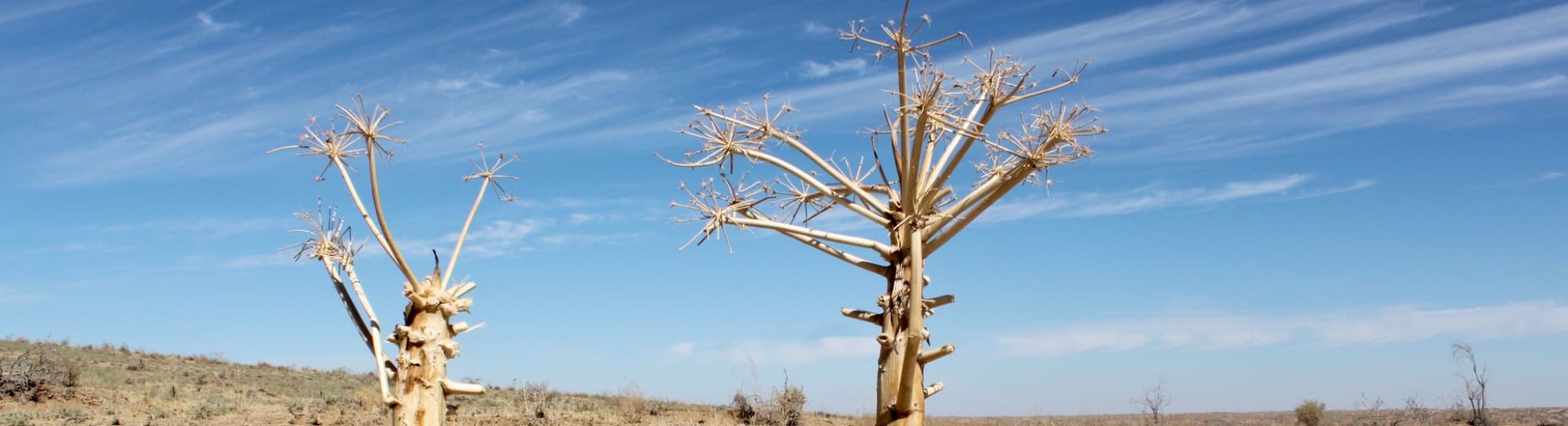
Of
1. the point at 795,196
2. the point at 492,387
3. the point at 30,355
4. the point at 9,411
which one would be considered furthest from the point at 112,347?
the point at 795,196

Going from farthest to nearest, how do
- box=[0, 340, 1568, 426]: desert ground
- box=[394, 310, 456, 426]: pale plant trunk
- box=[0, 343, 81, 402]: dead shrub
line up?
box=[0, 343, 81, 402]: dead shrub → box=[0, 340, 1568, 426]: desert ground → box=[394, 310, 456, 426]: pale plant trunk

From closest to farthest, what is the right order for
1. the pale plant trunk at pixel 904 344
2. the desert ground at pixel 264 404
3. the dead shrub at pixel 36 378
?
the pale plant trunk at pixel 904 344, the desert ground at pixel 264 404, the dead shrub at pixel 36 378

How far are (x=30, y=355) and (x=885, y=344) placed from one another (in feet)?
75.0

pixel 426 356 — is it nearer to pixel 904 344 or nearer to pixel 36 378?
pixel 904 344

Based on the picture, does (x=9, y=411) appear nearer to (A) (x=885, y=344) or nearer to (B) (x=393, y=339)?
(B) (x=393, y=339)

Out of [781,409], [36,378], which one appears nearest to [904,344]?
[781,409]

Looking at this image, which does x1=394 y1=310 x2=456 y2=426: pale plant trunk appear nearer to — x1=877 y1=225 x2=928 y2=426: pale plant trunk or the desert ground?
x1=877 y1=225 x2=928 y2=426: pale plant trunk

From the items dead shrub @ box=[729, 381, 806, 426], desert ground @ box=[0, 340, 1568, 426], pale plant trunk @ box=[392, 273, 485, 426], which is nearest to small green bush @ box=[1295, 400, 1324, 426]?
desert ground @ box=[0, 340, 1568, 426]

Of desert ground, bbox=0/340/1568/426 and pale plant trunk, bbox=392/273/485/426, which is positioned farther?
desert ground, bbox=0/340/1568/426

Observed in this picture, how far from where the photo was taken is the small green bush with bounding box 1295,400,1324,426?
89.8ft

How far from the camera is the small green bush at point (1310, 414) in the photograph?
1078 inches

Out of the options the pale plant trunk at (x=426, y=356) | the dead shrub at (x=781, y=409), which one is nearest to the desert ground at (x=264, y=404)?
the dead shrub at (x=781, y=409)

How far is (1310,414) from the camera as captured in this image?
27.4 meters

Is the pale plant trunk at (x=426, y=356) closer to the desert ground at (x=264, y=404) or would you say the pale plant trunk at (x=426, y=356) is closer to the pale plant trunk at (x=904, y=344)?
the pale plant trunk at (x=904, y=344)
